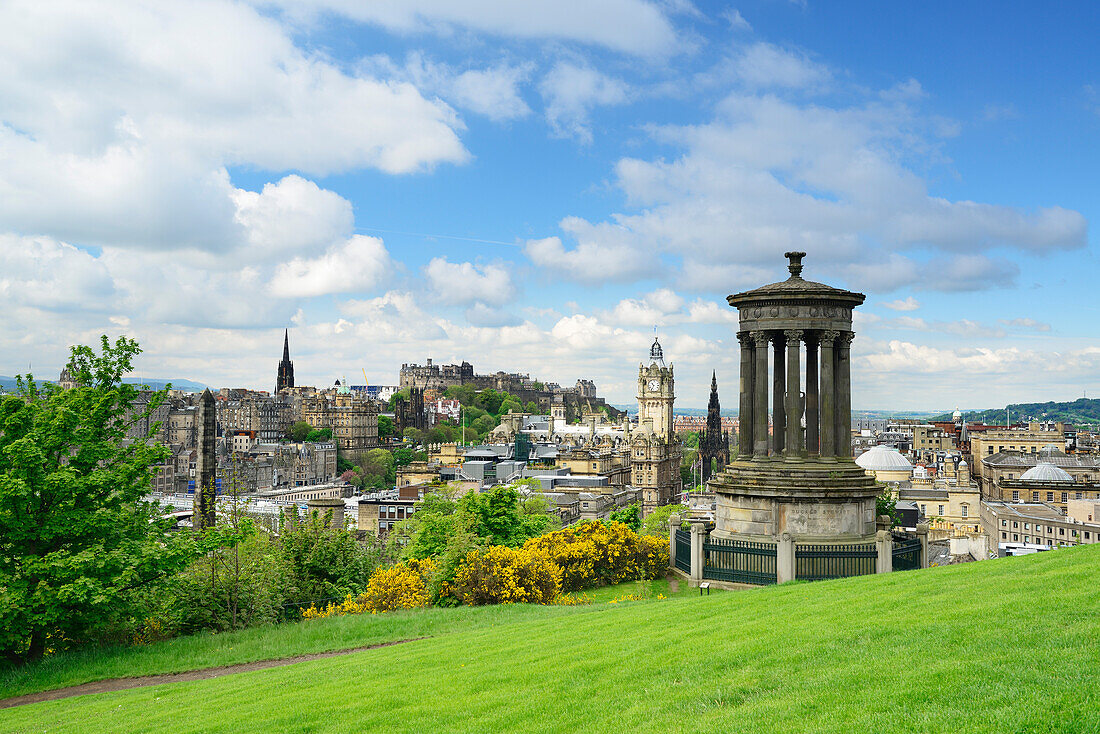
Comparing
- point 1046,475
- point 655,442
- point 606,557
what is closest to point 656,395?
point 655,442

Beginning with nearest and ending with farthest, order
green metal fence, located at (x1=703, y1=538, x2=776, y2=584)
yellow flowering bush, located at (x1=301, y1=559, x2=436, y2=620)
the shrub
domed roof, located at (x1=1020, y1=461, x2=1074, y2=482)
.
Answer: green metal fence, located at (x1=703, y1=538, x2=776, y2=584)
yellow flowering bush, located at (x1=301, y1=559, x2=436, y2=620)
the shrub
domed roof, located at (x1=1020, y1=461, x2=1074, y2=482)

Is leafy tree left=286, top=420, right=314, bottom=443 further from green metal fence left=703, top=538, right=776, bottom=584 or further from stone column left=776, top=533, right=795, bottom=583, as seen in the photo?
stone column left=776, top=533, right=795, bottom=583

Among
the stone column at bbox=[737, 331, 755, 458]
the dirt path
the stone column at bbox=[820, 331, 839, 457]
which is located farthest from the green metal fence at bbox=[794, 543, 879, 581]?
the dirt path

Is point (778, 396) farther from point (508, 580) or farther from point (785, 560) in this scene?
point (508, 580)

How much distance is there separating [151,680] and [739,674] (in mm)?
12296

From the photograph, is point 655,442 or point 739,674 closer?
point 739,674

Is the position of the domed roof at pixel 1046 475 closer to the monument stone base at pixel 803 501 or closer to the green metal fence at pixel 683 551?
the monument stone base at pixel 803 501

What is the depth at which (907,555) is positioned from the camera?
20484 millimetres

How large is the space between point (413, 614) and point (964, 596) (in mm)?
12956

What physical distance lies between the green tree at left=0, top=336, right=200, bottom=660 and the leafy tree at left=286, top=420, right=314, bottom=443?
171 metres

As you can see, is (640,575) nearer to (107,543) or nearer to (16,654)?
(107,543)

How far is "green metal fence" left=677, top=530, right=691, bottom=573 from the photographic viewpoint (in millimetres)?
21750

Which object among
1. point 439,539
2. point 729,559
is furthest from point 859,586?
point 439,539

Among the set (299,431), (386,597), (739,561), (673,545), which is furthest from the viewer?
(299,431)
